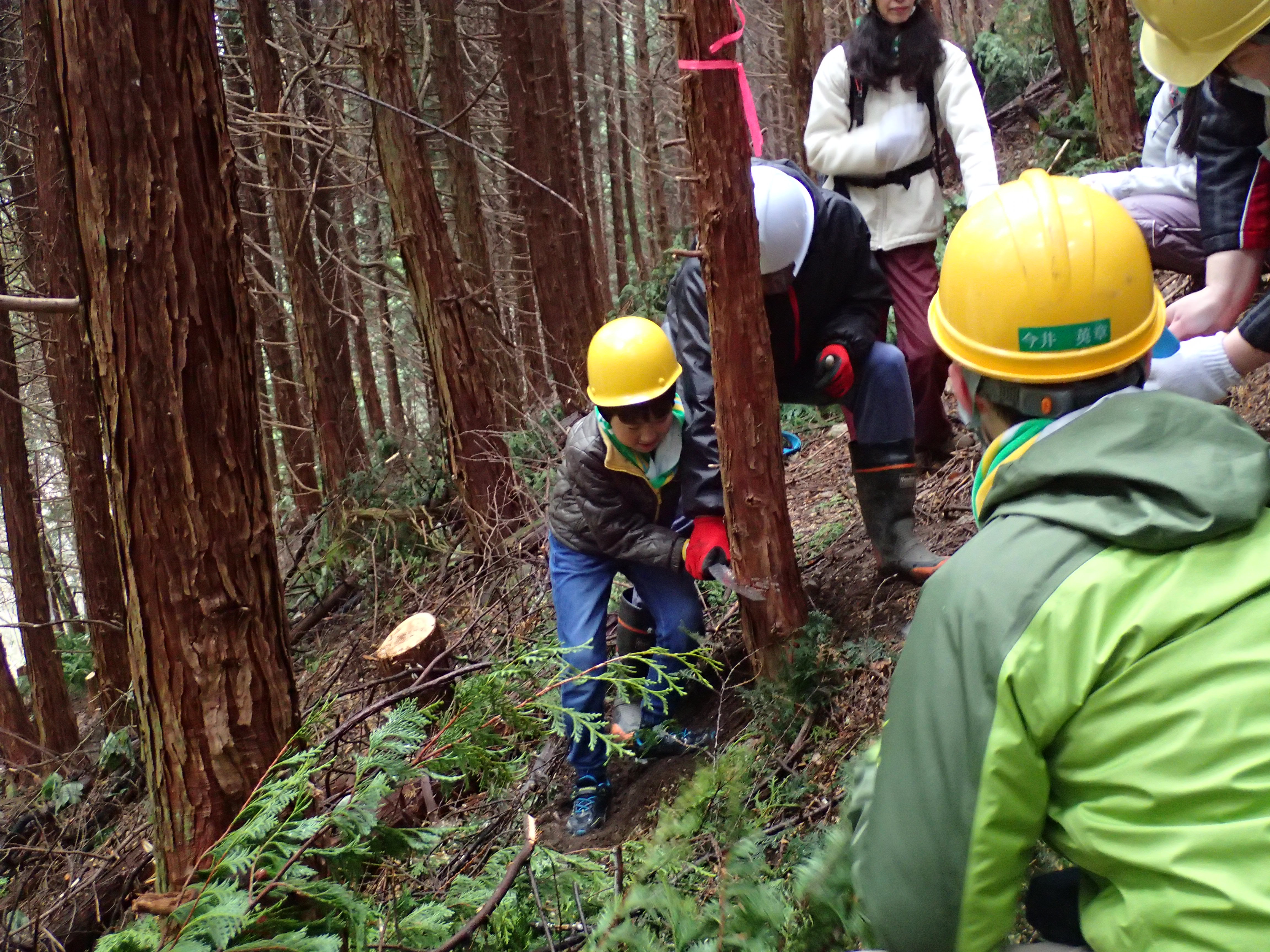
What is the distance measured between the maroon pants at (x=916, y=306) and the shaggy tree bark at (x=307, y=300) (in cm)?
577

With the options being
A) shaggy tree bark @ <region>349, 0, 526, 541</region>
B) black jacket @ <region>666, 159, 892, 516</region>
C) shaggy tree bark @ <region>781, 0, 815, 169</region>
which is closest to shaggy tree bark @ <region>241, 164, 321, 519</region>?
shaggy tree bark @ <region>349, 0, 526, 541</region>

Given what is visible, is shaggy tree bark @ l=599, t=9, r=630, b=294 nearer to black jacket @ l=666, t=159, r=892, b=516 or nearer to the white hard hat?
black jacket @ l=666, t=159, r=892, b=516

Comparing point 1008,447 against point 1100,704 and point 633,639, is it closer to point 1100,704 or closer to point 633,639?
point 1100,704

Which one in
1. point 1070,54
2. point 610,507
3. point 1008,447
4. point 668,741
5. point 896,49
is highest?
point 1070,54

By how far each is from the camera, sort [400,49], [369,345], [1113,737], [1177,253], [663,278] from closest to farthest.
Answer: [1113,737] → [1177,253] → [400,49] → [663,278] → [369,345]

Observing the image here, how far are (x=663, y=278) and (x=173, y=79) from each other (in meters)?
8.07

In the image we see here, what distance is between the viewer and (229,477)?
233cm

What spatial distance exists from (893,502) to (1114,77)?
17.2ft

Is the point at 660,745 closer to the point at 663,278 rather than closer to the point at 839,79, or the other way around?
the point at 839,79

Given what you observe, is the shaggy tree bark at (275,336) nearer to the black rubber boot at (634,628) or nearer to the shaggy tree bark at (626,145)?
the black rubber boot at (634,628)

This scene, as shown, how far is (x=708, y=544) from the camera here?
391 cm

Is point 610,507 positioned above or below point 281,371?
below

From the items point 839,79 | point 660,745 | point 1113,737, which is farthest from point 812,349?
point 1113,737

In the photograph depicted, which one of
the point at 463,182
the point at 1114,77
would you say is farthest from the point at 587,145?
the point at 1114,77
